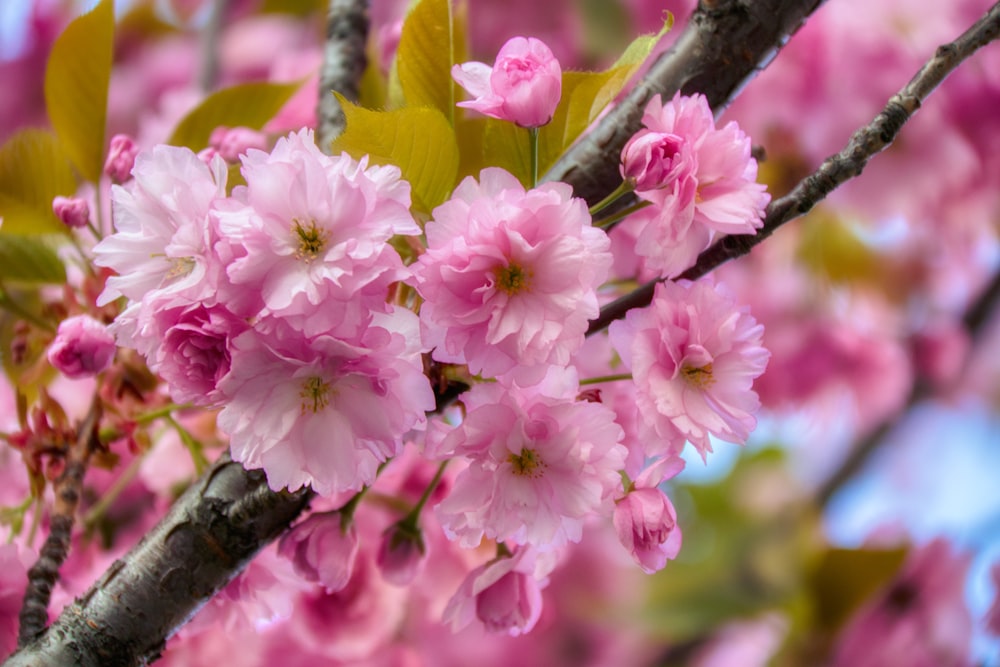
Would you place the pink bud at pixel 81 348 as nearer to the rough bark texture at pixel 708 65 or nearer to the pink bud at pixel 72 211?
the pink bud at pixel 72 211

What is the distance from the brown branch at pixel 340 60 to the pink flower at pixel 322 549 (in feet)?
0.81

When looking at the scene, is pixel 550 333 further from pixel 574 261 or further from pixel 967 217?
pixel 967 217

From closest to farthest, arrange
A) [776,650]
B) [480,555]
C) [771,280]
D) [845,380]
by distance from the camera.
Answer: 1. [480,555]
2. [776,650]
3. [845,380]
4. [771,280]

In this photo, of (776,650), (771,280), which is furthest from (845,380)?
(776,650)

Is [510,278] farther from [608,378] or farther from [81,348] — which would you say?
[81,348]

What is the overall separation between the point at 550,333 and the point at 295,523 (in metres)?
0.19

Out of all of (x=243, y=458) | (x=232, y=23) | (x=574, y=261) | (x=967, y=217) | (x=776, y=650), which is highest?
(x=574, y=261)

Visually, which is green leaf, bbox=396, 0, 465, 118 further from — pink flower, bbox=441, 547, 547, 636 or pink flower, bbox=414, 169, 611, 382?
pink flower, bbox=441, 547, 547, 636

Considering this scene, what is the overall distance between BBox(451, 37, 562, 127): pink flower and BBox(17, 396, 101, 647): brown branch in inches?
11.2

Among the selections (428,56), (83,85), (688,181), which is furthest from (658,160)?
(83,85)

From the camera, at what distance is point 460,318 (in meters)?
0.37

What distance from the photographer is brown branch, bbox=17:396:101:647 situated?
0.44 metres

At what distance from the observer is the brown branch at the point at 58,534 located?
442mm

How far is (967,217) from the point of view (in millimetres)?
1329
